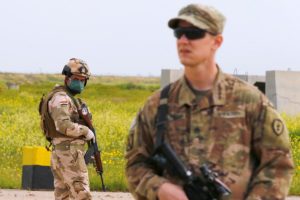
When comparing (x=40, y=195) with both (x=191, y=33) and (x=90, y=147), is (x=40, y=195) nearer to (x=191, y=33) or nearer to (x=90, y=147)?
(x=90, y=147)

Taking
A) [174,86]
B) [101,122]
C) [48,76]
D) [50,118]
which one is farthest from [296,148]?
[48,76]

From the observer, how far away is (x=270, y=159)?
4262 millimetres

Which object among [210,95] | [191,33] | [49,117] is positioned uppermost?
[191,33]

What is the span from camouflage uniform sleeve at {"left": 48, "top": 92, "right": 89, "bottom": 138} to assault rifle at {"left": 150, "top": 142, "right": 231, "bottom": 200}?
4697mm

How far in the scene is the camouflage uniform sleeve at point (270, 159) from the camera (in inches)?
167

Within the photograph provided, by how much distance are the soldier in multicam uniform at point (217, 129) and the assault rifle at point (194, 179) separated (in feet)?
0.18

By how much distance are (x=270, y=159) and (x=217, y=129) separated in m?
0.25

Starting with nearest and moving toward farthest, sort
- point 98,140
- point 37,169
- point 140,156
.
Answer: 1. point 140,156
2. point 37,169
3. point 98,140

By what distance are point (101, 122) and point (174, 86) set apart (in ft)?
79.6

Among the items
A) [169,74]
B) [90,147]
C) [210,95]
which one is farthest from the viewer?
[169,74]

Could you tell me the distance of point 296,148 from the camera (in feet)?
67.5

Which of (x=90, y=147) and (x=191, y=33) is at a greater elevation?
(x=191, y=33)

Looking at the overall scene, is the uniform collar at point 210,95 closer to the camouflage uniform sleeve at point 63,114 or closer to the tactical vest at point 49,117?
the camouflage uniform sleeve at point 63,114

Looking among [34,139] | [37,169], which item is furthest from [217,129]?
[34,139]
